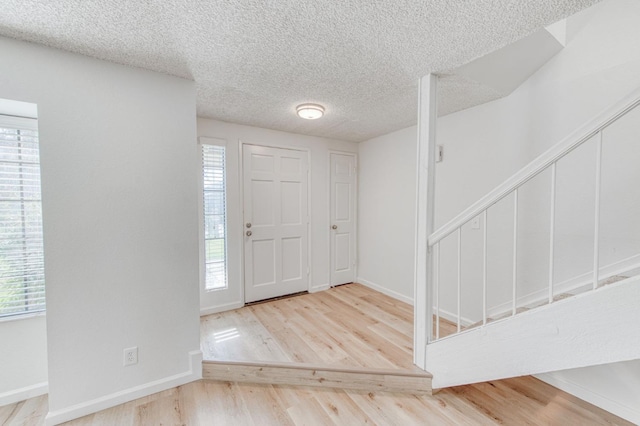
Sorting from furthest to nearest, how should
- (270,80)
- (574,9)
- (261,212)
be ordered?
(261,212) → (270,80) → (574,9)

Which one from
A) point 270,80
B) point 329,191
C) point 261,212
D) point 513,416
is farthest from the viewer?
point 329,191

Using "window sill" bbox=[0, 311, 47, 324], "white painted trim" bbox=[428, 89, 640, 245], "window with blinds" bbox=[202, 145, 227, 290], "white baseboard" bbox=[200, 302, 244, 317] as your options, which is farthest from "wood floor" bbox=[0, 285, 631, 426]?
"white painted trim" bbox=[428, 89, 640, 245]

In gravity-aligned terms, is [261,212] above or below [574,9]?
below

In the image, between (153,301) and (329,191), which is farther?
(329,191)

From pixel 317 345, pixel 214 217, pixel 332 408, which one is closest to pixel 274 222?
pixel 214 217

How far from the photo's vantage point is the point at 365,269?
386 cm

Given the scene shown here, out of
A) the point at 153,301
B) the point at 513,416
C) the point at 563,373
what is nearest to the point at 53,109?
the point at 153,301

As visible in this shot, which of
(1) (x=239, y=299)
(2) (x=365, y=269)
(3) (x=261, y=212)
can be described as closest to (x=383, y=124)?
(3) (x=261, y=212)

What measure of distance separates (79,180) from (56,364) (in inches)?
43.3

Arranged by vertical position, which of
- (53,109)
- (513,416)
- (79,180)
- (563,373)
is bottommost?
(513,416)

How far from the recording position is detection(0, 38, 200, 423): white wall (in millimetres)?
1556

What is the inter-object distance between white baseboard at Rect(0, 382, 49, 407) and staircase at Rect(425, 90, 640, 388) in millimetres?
2664

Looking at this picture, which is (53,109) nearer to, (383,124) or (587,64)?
(383,124)

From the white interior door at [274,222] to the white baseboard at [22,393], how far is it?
5.53 ft
